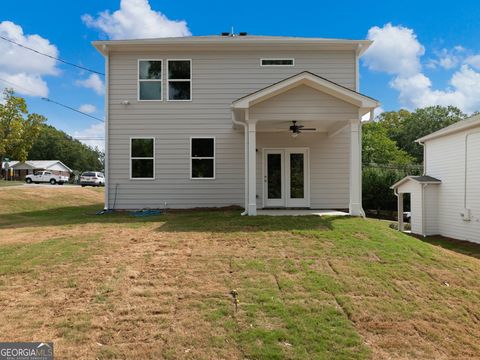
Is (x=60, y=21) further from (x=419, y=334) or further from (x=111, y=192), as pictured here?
(x=419, y=334)

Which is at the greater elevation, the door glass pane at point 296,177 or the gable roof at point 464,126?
the gable roof at point 464,126

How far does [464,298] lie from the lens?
16.5 feet

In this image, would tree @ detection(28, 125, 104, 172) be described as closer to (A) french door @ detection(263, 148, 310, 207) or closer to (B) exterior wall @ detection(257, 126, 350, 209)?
(B) exterior wall @ detection(257, 126, 350, 209)

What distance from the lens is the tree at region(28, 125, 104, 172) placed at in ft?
224

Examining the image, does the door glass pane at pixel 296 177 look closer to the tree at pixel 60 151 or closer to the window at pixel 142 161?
the window at pixel 142 161

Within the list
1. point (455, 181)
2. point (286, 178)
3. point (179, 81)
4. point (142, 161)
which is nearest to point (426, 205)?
point (455, 181)

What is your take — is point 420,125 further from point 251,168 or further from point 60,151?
point 60,151

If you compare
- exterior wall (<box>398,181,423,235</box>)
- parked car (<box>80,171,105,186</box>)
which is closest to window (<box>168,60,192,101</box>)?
exterior wall (<box>398,181,423,235</box>)

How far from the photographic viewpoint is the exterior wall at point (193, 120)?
1216 centimetres

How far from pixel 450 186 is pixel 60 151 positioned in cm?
7059

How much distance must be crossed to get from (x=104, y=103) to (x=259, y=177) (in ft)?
20.3

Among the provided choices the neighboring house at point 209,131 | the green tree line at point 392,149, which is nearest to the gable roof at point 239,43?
the neighboring house at point 209,131

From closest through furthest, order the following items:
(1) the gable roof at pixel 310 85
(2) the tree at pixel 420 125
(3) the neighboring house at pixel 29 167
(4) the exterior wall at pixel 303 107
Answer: (1) the gable roof at pixel 310 85 < (4) the exterior wall at pixel 303 107 < (2) the tree at pixel 420 125 < (3) the neighboring house at pixel 29 167

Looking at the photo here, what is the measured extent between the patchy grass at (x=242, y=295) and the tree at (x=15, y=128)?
125 ft
